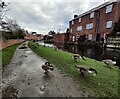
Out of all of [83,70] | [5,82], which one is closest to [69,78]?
[83,70]

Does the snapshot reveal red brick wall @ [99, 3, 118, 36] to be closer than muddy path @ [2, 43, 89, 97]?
No

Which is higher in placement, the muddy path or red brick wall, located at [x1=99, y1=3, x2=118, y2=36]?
red brick wall, located at [x1=99, y1=3, x2=118, y2=36]

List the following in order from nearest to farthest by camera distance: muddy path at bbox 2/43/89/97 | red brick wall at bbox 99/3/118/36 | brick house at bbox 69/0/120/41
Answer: muddy path at bbox 2/43/89/97, red brick wall at bbox 99/3/118/36, brick house at bbox 69/0/120/41

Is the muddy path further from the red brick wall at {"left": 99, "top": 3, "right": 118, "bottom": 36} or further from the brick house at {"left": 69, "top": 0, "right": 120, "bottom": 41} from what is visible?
the brick house at {"left": 69, "top": 0, "right": 120, "bottom": 41}

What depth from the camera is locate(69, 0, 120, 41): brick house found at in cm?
2927

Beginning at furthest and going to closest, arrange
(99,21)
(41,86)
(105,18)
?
(99,21)
(105,18)
(41,86)

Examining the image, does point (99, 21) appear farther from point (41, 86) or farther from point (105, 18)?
point (41, 86)

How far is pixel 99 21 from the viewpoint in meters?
33.7

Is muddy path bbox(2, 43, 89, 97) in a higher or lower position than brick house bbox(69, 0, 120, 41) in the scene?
lower

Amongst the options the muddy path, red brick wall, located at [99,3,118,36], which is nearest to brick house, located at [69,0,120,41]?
red brick wall, located at [99,3,118,36]

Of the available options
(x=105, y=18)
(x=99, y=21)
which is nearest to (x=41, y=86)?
(x=105, y=18)

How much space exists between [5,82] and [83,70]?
3.50 metres

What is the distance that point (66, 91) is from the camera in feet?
16.3

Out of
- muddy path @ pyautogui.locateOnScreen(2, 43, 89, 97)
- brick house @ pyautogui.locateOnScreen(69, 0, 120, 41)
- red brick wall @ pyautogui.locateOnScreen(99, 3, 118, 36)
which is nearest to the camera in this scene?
muddy path @ pyautogui.locateOnScreen(2, 43, 89, 97)
